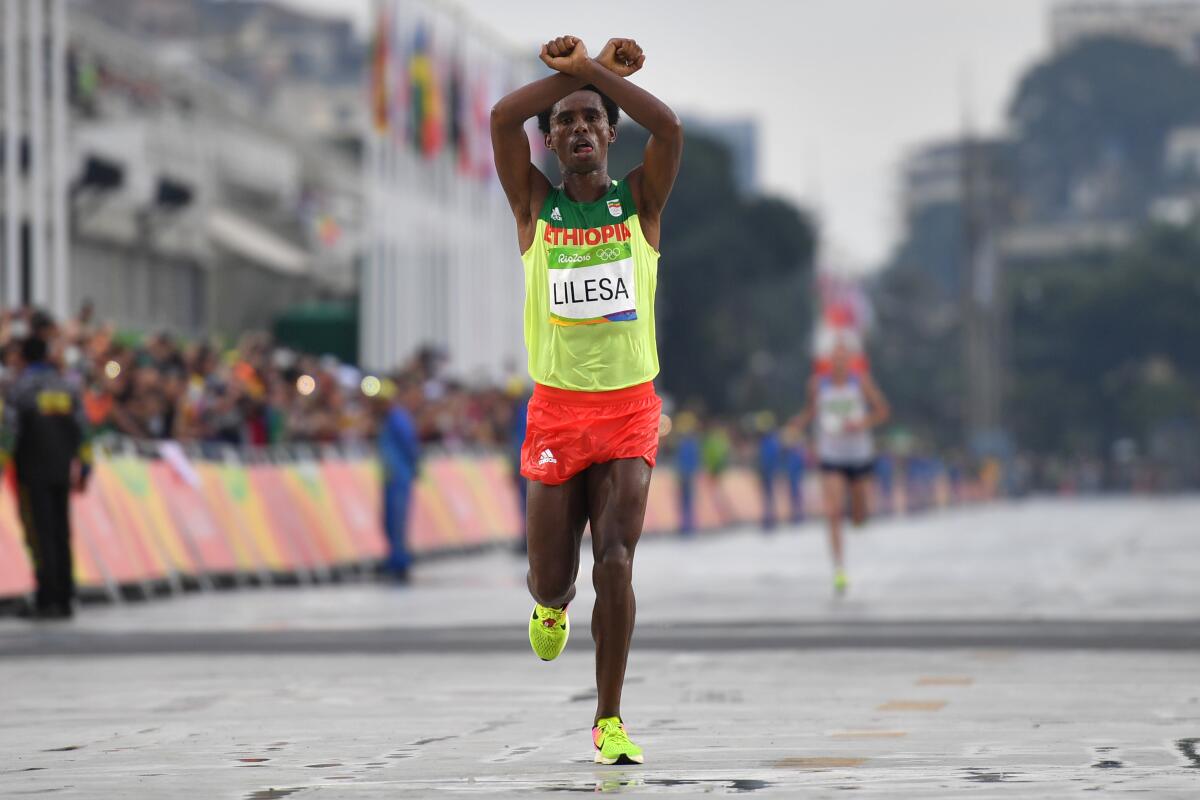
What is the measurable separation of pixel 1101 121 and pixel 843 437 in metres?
166

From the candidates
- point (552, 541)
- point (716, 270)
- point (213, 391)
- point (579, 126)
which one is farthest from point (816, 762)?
point (716, 270)

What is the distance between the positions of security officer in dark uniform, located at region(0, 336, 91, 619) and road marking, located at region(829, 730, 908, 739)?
9033mm

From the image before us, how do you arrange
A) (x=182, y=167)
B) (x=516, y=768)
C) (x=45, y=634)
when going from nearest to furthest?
(x=516, y=768) < (x=45, y=634) < (x=182, y=167)

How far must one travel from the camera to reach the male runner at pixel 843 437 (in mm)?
20297

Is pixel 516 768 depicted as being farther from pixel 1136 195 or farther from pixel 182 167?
pixel 1136 195

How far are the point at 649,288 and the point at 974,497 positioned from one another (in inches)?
3357

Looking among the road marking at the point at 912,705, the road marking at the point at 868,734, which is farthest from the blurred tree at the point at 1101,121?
the road marking at the point at 868,734

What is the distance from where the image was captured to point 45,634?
15.7m

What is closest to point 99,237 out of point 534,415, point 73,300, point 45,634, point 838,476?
point 73,300

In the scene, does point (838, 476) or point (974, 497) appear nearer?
point (838, 476)

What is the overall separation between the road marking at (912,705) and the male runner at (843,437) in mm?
9409

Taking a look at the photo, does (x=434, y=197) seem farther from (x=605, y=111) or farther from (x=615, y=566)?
(x=615, y=566)

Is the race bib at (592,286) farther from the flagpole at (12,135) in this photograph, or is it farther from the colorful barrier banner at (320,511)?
the flagpole at (12,135)

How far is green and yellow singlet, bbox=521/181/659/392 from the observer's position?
336 inches
